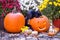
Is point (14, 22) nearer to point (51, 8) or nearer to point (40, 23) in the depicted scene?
point (40, 23)

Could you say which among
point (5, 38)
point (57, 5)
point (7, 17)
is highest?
point (57, 5)

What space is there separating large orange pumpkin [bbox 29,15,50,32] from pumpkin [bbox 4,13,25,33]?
14 centimetres

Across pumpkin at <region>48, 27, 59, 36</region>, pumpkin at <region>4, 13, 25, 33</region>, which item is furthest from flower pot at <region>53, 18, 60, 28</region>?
pumpkin at <region>4, 13, 25, 33</region>

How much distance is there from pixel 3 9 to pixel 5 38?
49cm

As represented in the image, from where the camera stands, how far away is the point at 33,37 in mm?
2207

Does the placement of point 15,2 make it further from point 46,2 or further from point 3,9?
point 46,2

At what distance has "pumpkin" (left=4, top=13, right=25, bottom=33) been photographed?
2.40 meters

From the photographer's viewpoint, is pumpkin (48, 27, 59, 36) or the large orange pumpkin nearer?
pumpkin (48, 27, 59, 36)

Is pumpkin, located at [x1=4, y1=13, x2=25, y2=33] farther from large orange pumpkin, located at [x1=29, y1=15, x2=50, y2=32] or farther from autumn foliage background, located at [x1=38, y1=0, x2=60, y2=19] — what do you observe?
autumn foliage background, located at [x1=38, y1=0, x2=60, y2=19]

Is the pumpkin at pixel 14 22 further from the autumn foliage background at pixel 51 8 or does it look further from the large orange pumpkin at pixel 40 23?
the autumn foliage background at pixel 51 8

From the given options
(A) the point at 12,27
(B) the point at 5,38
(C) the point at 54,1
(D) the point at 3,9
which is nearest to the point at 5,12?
(D) the point at 3,9

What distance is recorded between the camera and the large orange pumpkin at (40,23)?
95.2 inches

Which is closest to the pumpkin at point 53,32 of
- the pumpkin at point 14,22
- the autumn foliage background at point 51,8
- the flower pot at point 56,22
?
the flower pot at point 56,22

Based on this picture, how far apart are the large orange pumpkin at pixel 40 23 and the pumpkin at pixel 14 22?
14 cm
